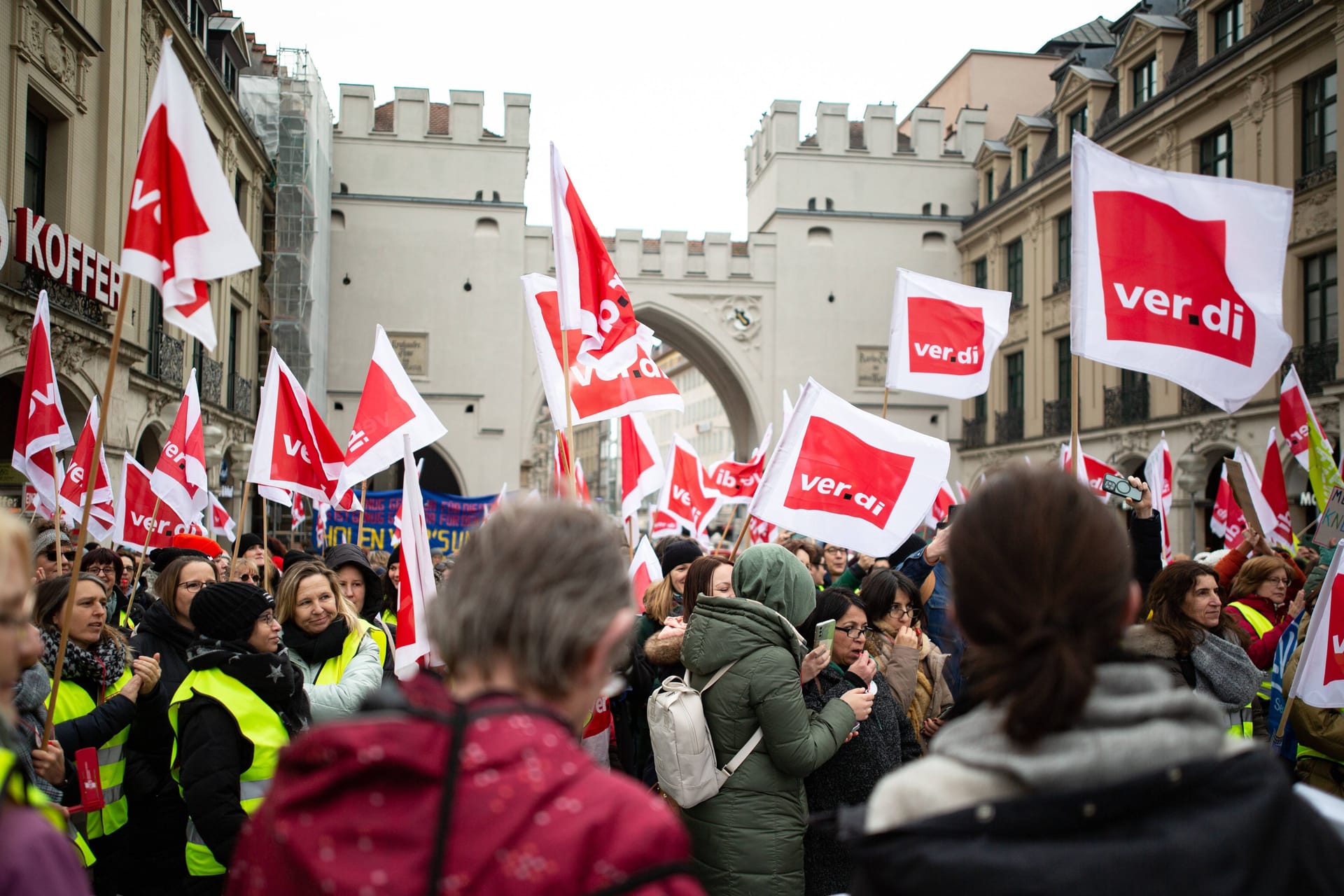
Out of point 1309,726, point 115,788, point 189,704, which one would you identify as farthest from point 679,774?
point 1309,726

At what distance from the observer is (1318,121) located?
55.4 feet

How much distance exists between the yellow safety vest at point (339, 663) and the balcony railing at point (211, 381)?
627 inches

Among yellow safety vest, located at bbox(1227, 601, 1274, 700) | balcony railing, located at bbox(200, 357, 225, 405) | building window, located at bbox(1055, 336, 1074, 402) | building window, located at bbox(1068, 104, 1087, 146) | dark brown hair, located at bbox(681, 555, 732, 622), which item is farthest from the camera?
building window, located at bbox(1055, 336, 1074, 402)

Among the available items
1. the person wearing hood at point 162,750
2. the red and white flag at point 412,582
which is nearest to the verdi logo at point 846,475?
the red and white flag at point 412,582

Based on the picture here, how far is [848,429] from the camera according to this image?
5.77 metres

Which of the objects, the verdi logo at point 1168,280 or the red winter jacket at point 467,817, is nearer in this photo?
the red winter jacket at point 467,817

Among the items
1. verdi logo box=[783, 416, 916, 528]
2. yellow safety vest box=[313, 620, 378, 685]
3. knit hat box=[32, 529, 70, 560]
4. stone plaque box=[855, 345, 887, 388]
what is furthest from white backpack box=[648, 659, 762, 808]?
stone plaque box=[855, 345, 887, 388]

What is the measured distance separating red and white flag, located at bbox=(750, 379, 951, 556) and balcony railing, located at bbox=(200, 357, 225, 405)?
15314 millimetres

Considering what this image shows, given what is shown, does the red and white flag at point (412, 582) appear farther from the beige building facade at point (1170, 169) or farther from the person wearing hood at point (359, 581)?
the beige building facade at point (1170, 169)

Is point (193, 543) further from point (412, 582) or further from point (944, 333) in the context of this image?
point (944, 333)

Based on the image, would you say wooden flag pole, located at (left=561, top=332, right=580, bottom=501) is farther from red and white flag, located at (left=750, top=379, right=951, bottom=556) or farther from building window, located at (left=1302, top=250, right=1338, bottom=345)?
building window, located at (left=1302, top=250, right=1338, bottom=345)

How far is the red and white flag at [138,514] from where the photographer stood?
30.3 ft

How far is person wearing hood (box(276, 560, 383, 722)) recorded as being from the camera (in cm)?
388

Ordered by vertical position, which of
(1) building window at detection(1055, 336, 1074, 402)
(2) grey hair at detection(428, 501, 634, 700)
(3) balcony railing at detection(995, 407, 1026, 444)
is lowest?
(2) grey hair at detection(428, 501, 634, 700)
